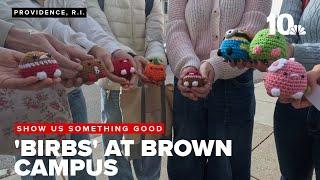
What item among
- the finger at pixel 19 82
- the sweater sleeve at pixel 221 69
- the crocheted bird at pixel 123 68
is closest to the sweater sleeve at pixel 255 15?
the sweater sleeve at pixel 221 69

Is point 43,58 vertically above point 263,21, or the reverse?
point 263,21

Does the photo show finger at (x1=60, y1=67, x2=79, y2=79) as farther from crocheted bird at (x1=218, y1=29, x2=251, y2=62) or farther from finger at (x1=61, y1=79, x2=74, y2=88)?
crocheted bird at (x1=218, y1=29, x2=251, y2=62)

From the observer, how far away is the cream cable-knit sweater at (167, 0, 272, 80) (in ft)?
4.89

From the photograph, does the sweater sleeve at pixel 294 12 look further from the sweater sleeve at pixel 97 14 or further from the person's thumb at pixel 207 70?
the sweater sleeve at pixel 97 14

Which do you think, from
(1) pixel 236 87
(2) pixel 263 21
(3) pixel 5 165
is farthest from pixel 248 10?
(3) pixel 5 165

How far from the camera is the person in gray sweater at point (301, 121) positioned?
4.06 ft

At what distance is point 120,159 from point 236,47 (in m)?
1.15

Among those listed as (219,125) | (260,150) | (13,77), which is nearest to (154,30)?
(219,125)

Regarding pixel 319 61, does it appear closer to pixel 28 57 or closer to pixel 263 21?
pixel 263 21

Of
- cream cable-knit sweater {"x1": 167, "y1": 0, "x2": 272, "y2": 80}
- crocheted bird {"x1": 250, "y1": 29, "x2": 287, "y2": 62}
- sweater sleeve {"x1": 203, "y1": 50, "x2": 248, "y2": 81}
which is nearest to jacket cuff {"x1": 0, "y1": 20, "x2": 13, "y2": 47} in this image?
cream cable-knit sweater {"x1": 167, "y1": 0, "x2": 272, "y2": 80}

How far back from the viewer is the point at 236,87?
1.57 m

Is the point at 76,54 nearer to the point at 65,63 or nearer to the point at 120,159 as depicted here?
the point at 65,63

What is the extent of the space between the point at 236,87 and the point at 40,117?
2.88 feet

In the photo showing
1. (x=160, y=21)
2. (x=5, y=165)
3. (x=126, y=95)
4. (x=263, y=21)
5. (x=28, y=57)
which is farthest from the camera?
(x=5, y=165)
